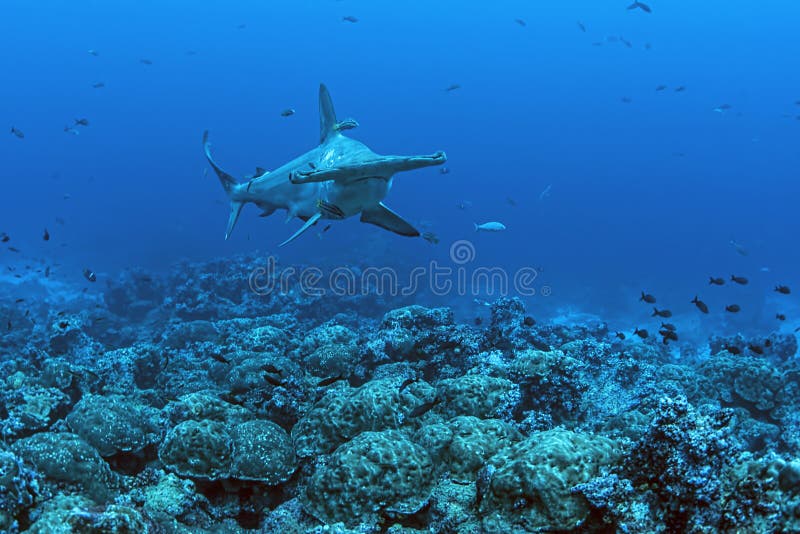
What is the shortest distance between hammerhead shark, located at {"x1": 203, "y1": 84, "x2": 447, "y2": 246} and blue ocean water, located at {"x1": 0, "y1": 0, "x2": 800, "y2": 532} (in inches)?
2928

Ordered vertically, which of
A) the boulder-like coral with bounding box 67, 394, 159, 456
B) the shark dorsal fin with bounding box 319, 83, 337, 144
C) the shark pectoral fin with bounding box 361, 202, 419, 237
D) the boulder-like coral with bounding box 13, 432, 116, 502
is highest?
the shark dorsal fin with bounding box 319, 83, 337, 144

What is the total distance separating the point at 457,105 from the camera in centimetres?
15638

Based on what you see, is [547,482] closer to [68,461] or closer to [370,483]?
[370,483]

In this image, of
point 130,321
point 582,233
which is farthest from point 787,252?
point 130,321

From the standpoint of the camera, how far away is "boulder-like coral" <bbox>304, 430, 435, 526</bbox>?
4.22 m

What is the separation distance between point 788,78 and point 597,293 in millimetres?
119899

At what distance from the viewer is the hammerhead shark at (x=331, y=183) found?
5073 millimetres

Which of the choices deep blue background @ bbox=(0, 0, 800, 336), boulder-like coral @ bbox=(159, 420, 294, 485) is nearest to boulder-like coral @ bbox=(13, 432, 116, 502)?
boulder-like coral @ bbox=(159, 420, 294, 485)

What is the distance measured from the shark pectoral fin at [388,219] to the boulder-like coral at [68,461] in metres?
4.21

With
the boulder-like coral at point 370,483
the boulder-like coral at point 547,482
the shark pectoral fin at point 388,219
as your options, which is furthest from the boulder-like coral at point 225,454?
the shark pectoral fin at point 388,219

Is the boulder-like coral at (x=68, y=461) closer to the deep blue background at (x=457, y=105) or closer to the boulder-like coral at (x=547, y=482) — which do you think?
the boulder-like coral at (x=547, y=482)

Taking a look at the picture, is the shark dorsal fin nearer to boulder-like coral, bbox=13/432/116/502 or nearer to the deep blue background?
boulder-like coral, bbox=13/432/116/502

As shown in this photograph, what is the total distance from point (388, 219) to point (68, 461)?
14.9 ft

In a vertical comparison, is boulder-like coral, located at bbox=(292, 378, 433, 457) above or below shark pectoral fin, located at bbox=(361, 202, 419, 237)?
below
